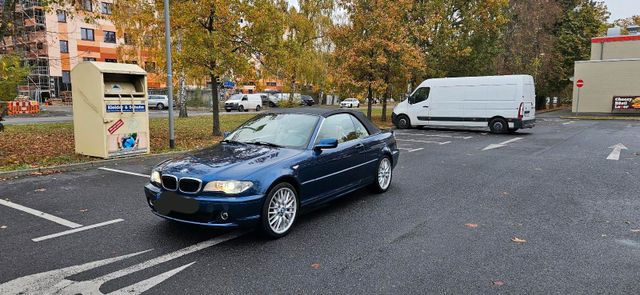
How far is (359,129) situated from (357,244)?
7.77 feet

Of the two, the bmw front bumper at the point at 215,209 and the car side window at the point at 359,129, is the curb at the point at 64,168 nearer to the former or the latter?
the bmw front bumper at the point at 215,209

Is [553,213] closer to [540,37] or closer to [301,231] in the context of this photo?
[301,231]

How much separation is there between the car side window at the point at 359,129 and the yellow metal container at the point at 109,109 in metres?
5.75

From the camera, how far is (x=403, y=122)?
20.4 metres

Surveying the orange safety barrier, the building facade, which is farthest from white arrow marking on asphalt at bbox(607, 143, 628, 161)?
the orange safety barrier

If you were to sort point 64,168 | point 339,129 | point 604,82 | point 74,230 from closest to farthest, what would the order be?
point 74,230
point 339,129
point 64,168
point 604,82

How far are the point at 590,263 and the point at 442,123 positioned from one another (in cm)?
1540

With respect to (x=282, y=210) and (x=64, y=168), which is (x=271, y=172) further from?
(x=64, y=168)

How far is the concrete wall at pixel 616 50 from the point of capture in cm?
3629

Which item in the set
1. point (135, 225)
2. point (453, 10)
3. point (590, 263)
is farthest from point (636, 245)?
point (453, 10)

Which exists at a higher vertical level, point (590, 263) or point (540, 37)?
point (540, 37)

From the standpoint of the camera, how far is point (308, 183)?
5.10 metres

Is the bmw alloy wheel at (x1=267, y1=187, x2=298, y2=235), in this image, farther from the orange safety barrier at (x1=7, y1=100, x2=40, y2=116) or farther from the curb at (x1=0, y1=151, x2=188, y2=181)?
the orange safety barrier at (x1=7, y1=100, x2=40, y2=116)

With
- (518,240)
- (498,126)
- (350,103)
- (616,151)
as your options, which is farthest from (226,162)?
(350,103)
